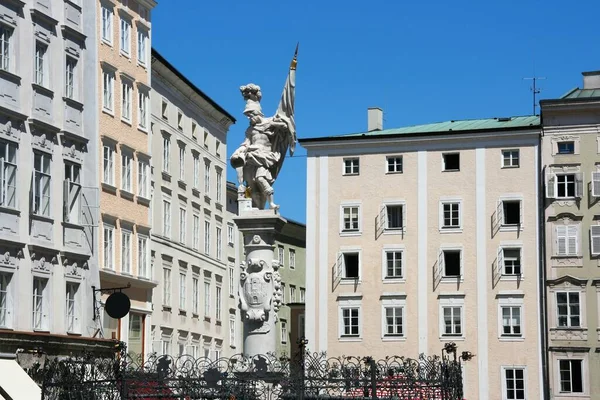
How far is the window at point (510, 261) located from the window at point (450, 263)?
2217mm

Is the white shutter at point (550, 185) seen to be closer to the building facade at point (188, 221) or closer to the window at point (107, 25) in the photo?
the building facade at point (188, 221)

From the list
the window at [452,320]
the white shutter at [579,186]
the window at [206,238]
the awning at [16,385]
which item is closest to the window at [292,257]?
the window at [206,238]

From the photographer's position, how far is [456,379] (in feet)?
70.2

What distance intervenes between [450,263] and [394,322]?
435 centimetres

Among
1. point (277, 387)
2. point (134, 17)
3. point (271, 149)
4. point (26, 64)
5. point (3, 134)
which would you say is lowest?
point (277, 387)

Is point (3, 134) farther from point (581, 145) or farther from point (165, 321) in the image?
point (581, 145)

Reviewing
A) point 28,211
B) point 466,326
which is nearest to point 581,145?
point 466,326

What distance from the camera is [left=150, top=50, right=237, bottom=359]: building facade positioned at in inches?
2389

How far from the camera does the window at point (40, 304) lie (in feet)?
137

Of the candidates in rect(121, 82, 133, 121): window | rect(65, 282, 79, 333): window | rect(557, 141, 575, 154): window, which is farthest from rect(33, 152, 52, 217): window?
rect(557, 141, 575, 154): window

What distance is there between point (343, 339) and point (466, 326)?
6.79 metres

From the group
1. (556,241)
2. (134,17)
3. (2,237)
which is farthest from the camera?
(556,241)

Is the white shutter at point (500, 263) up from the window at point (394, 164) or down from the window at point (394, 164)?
down

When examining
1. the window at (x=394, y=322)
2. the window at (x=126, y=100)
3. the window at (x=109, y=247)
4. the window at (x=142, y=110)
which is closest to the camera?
the window at (x=109, y=247)
